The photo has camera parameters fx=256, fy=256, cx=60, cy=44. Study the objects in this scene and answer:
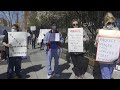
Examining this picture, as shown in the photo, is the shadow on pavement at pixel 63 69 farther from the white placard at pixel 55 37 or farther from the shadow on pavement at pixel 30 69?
the white placard at pixel 55 37

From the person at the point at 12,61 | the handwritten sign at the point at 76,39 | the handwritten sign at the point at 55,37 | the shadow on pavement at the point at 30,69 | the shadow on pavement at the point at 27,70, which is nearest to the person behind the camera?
the handwritten sign at the point at 76,39

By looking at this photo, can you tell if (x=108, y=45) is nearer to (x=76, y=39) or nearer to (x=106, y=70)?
(x=106, y=70)

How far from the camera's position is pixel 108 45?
18.8ft

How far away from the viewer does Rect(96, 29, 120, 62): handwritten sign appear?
18.4ft

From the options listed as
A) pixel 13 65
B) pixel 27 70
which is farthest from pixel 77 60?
pixel 27 70

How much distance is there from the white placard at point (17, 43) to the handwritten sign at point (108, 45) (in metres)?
2.11

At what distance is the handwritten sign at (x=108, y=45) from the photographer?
5.60 m

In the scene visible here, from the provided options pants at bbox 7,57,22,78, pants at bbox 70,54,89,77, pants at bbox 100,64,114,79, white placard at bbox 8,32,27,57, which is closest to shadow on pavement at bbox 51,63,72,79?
pants at bbox 70,54,89,77

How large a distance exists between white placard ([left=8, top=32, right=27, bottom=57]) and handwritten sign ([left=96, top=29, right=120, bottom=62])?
2.11m

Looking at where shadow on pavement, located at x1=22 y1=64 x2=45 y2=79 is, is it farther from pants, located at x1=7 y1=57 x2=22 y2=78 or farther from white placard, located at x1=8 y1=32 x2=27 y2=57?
white placard, located at x1=8 y1=32 x2=27 y2=57

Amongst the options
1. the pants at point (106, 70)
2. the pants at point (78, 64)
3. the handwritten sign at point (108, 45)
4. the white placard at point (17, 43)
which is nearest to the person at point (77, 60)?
the pants at point (78, 64)

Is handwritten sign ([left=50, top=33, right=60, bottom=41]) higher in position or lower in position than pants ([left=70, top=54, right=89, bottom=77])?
higher

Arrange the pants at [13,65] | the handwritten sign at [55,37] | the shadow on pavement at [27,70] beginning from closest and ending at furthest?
the pants at [13,65] → the handwritten sign at [55,37] → the shadow on pavement at [27,70]
